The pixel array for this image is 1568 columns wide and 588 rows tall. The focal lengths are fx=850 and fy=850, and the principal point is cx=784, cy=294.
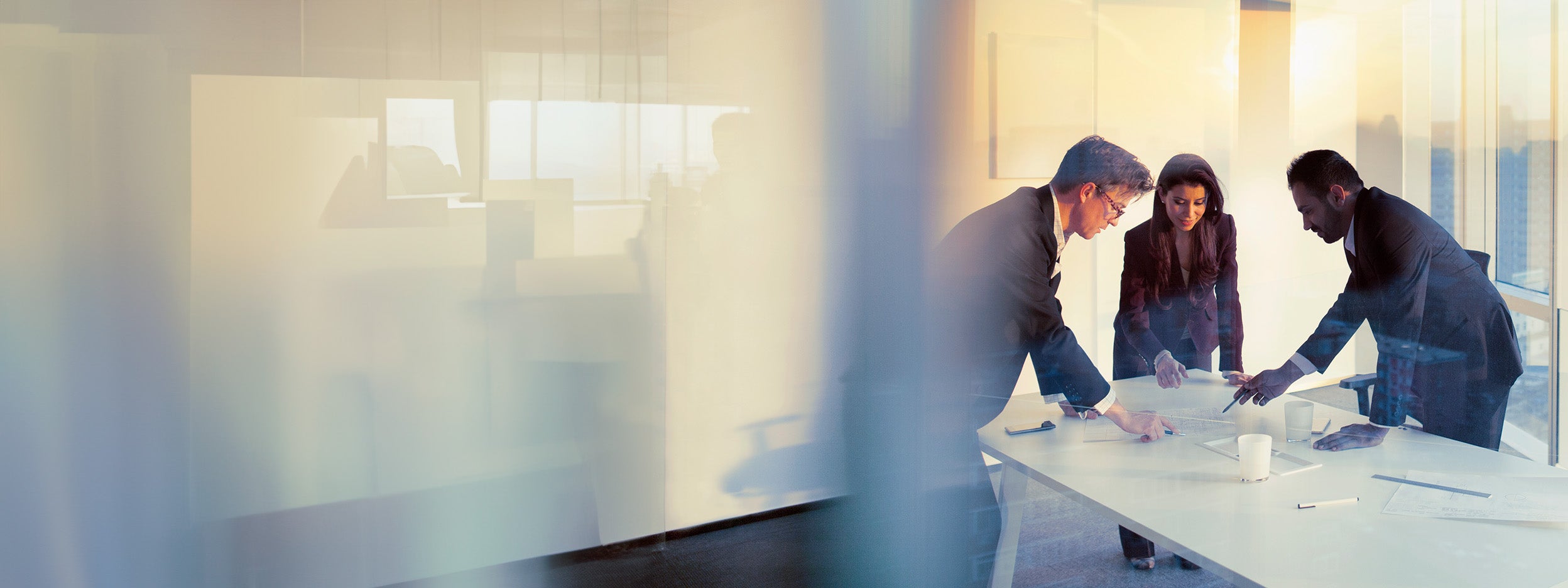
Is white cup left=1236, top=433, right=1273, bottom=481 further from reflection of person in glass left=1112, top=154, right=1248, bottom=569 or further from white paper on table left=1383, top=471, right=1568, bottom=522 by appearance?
reflection of person in glass left=1112, top=154, right=1248, bottom=569

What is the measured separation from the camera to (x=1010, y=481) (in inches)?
78.9

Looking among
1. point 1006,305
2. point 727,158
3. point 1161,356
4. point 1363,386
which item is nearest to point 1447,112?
point 1363,386

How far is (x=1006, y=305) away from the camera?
203cm

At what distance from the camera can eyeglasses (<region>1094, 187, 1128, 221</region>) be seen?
1870 millimetres

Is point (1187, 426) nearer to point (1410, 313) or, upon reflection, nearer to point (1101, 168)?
point (1410, 313)

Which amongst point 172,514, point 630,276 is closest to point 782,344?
point 630,276

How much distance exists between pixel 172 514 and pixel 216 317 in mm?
376

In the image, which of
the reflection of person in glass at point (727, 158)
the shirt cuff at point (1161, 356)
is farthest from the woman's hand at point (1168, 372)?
the reflection of person in glass at point (727, 158)

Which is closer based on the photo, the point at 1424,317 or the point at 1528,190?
the point at 1528,190

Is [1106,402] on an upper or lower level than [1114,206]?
lower

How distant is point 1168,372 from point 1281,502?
0.47m

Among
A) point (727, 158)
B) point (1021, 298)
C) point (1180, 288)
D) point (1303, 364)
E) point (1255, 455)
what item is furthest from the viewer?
point (727, 158)

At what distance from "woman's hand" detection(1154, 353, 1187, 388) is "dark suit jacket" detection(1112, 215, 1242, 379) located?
0.04ft

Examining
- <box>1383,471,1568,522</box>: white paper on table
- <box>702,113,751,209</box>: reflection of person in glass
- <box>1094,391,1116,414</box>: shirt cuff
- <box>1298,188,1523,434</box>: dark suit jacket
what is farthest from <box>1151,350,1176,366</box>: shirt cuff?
<box>702,113,751,209</box>: reflection of person in glass
